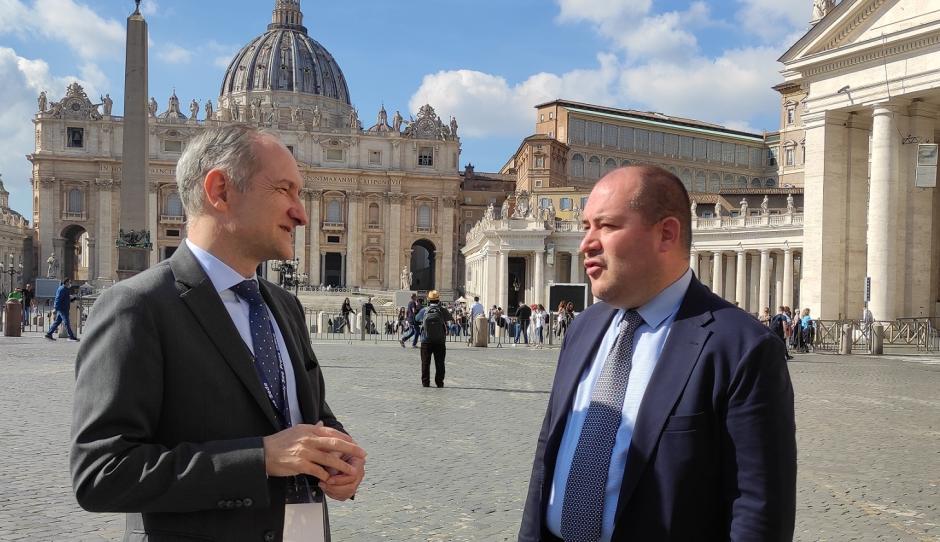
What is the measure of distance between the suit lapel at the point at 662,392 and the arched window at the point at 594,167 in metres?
74.0

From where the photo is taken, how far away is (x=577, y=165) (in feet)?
246

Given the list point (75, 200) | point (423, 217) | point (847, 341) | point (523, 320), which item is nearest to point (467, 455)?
point (847, 341)

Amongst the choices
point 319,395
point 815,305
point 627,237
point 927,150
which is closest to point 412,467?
point 319,395

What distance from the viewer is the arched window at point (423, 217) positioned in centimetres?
8312

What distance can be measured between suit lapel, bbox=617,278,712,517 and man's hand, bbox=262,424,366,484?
0.76m

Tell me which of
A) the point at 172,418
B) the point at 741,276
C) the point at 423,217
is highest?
the point at 423,217

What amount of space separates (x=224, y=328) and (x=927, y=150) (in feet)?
70.3

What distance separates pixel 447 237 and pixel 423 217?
2980mm

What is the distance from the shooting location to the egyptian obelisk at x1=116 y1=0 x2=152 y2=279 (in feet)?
60.4

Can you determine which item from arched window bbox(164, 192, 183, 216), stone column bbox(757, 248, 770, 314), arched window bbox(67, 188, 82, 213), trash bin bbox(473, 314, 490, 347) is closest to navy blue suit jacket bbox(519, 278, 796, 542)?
trash bin bbox(473, 314, 490, 347)

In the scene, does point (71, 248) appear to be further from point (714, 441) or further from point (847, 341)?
point (714, 441)

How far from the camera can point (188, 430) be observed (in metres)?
2.19

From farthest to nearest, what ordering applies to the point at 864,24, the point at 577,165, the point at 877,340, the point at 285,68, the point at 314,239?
1. the point at 285,68
2. the point at 314,239
3. the point at 577,165
4. the point at 864,24
5. the point at 877,340

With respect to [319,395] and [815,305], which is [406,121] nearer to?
[815,305]
